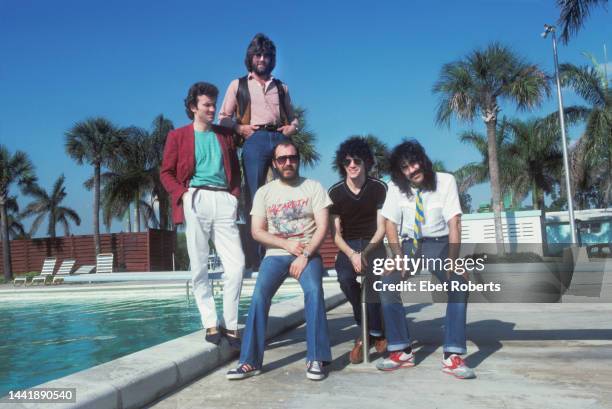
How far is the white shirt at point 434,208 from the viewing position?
3564 mm

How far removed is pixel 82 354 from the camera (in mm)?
5102

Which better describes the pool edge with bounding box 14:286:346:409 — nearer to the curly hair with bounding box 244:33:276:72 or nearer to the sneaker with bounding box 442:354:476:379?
the sneaker with bounding box 442:354:476:379

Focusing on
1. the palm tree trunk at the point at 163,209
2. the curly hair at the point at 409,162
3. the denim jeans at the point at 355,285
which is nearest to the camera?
the curly hair at the point at 409,162

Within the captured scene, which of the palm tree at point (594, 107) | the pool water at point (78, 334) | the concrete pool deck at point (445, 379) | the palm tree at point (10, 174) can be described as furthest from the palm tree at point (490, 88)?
the palm tree at point (10, 174)

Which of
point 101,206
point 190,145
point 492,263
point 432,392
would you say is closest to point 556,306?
point 492,263

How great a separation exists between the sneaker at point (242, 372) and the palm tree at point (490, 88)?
2114 cm

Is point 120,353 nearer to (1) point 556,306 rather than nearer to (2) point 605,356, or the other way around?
(2) point 605,356

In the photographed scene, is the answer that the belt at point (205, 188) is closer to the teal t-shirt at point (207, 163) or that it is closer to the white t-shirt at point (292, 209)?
the teal t-shirt at point (207, 163)

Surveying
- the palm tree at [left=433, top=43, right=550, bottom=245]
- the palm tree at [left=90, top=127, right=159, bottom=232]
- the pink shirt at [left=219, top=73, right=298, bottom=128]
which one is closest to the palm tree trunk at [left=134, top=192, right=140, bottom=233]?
the palm tree at [left=90, top=127, right=159, bottom=232]

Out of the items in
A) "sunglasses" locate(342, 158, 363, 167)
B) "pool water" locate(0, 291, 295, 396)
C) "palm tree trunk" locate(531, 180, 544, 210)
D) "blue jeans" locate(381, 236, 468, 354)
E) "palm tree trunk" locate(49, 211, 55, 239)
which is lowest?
"pool water" locate(0, 291, 295, 396)

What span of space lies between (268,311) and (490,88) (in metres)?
22.7

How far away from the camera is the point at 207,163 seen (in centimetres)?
409

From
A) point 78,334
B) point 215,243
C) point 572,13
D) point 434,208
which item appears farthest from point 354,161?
point 572,13

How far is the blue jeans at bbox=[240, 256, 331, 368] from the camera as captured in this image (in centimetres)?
346
